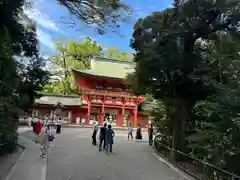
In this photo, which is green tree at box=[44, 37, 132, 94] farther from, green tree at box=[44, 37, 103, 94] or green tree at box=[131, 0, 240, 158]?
green tree at box=[131, 0, 240, 158]

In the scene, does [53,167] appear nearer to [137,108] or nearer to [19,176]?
[19,176]

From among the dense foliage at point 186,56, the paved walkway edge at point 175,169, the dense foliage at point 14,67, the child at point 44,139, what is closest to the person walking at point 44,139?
the child at point 44,139

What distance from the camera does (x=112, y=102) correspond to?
141 feet

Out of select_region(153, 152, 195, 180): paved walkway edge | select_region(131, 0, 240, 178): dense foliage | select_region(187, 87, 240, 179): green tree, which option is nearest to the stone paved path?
select_region(153, 152, 195, 180): paved walkway edge

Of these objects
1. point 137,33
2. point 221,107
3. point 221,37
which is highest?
point 137,33

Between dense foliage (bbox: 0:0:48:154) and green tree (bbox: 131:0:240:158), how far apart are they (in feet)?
16.3

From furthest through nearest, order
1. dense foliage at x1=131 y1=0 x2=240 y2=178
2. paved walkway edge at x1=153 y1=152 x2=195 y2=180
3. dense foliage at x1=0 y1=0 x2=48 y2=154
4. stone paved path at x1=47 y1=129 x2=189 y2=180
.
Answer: dense foliage at x1=131 y1=0 x2=240 y2=178, paved walkway edge at x1=153 y1=152 x2=195 y2=180, stone paved path at x1=47 y1=129 x2=189 y2=180, dense foliage at x1=0 y1=0 x2=48 y2=154

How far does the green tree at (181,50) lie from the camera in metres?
12.4

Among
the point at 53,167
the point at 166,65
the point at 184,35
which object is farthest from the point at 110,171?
the point at 184,35

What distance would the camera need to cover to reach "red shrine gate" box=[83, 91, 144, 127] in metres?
41.8

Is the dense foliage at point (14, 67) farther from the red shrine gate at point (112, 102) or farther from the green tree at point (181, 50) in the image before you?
the red shrine gate at point (112, 102)

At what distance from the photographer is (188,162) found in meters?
13.0

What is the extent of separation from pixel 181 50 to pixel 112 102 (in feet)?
96.4

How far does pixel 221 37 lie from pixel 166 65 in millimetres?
2383
